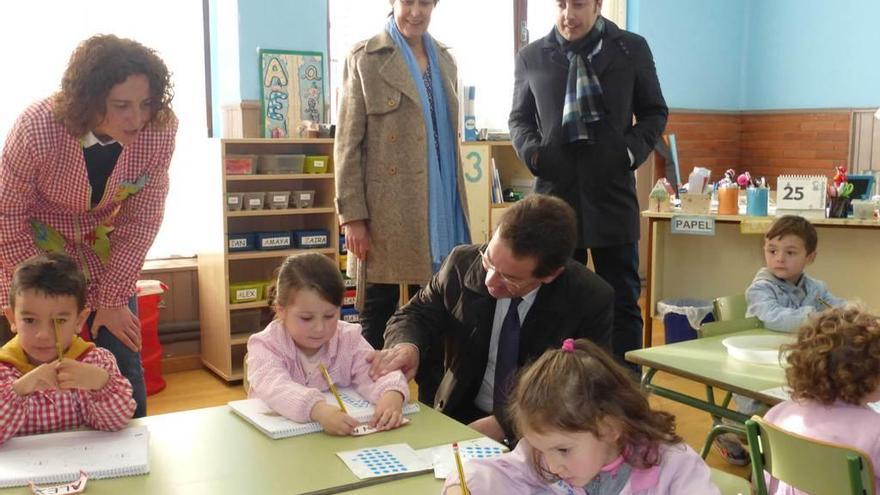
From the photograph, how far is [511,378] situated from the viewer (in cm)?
205

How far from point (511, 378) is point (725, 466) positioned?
4.80 ft

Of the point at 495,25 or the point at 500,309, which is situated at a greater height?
the point at 495,25

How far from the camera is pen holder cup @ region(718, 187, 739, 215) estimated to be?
3992 mm

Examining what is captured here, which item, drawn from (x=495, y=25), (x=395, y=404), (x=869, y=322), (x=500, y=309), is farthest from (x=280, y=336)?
(x=495, y=25)

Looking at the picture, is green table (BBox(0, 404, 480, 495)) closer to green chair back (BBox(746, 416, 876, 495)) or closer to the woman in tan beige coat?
green chair back (BBox(746, 416, 876, 495))

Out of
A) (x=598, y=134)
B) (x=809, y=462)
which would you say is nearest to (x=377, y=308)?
(x=598, y=134)

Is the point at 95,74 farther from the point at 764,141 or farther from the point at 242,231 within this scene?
the point at 764,141

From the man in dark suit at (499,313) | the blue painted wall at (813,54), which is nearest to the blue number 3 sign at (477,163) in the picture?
the man in dark suit at (499,313)

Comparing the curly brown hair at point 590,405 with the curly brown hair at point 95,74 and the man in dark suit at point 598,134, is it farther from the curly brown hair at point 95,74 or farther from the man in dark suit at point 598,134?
the man in dark suit at point 598,134

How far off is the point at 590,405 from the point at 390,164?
5.70 feet

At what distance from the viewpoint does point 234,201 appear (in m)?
4.23

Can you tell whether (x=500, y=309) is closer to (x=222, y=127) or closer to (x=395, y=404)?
(x=395, y=404)

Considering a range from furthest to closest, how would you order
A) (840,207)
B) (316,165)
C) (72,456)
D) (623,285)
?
1. (316,165)
2. (840,207)
3. (623,285)
4. (72,456)

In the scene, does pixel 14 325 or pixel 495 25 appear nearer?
pixel 14 325
